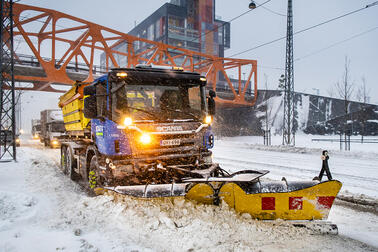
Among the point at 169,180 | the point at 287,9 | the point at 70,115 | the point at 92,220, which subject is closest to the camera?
the point at 92,220

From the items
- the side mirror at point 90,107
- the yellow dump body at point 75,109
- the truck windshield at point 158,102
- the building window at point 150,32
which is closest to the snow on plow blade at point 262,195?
the truck windshield at point 158,102

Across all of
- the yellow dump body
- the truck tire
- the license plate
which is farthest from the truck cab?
the truck tire

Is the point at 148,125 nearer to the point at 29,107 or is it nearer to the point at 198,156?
the point at 198,156

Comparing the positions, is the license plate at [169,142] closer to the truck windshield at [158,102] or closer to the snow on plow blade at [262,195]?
the truck windshield at [158,102]

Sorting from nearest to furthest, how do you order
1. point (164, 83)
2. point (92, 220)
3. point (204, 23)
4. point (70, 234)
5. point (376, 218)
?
point (70, 234) < point (92, 220) < point (376, 218) < point (164, 83) < point (204, 23)

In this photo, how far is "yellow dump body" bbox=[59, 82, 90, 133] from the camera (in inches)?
329

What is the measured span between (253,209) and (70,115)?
7.94 meters

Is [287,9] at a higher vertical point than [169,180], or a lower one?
higher

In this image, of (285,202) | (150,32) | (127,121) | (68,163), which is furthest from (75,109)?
(150,32)

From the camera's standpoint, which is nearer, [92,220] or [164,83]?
[92,220]

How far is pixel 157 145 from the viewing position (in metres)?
5.59


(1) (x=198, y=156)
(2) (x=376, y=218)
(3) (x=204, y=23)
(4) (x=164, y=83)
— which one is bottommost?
(2) (x=376, y=218)

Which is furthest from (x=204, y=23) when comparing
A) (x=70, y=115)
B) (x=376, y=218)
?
(x=376, y=218)

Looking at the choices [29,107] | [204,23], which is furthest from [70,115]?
[29,107]
